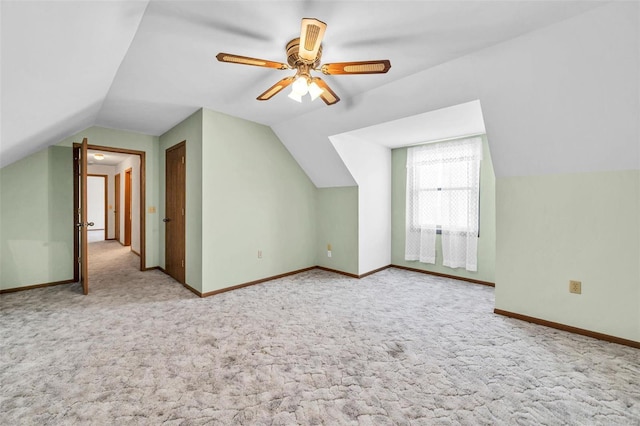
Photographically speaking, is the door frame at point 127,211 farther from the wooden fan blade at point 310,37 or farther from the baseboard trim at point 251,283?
the wooden fan blade at point 310,37

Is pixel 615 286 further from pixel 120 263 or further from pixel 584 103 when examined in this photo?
pixel 120 263

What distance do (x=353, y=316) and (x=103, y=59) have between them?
309cm

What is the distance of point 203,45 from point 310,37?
37.5 inches

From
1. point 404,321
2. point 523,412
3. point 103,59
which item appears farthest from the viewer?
point 404,321

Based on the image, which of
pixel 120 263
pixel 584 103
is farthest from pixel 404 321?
pixel 120 263

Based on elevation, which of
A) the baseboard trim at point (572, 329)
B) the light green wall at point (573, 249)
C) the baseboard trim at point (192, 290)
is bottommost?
the baseboard trim at point (572, 329)

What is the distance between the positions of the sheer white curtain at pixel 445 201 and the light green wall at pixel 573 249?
1.17m

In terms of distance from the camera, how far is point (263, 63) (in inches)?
74.9

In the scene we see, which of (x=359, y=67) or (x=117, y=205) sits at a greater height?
(x=359, y=67)

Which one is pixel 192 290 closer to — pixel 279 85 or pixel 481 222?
pixel 279 85

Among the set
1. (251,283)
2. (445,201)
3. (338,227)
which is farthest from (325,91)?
(445,201)

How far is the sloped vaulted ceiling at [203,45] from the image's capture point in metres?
1.45

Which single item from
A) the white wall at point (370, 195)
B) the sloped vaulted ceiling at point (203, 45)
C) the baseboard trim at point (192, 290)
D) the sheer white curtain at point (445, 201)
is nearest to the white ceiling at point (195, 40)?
the sloped vaulted ceiling at point (203, 45)

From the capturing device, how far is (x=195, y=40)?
204 centimetres
